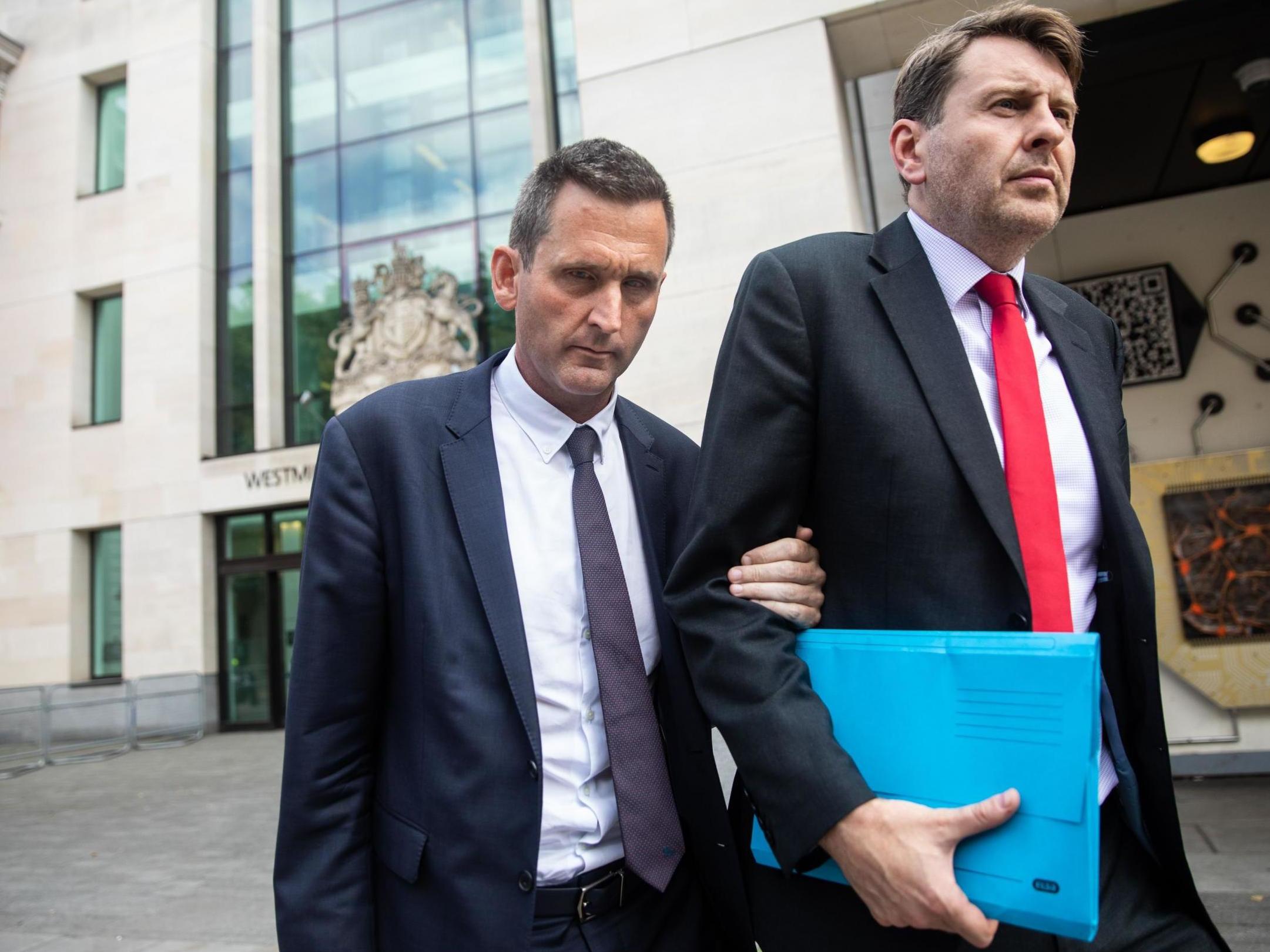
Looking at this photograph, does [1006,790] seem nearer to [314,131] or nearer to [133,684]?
[133,684]

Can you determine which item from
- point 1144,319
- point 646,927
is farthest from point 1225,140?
point 646,927

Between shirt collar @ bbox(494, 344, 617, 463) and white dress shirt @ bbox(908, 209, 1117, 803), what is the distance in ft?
2.49

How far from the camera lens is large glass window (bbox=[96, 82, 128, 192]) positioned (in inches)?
617

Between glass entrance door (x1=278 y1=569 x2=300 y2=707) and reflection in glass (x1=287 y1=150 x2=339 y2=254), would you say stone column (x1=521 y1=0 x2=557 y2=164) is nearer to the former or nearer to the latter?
reflection in glass (x1=287 y1=150 x2=339 y2=254)

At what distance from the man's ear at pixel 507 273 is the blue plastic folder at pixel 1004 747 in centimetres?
116

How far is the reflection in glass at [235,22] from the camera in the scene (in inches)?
610

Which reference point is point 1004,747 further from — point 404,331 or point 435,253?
point 435,253

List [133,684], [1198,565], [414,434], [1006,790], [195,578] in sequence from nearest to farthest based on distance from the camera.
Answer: [1006,790], [414,434], [1198,565], [133,684], [195,578]

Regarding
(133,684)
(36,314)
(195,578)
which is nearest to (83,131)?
(36,314)

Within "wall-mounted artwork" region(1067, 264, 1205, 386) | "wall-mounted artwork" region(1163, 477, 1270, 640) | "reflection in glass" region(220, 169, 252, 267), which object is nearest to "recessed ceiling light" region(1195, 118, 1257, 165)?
"wall-mounted artwork" region(1067, 264, 1205, 386)

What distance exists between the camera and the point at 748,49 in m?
5.73

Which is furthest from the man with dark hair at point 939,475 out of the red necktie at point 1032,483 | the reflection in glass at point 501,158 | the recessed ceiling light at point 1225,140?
the reflection in glass at point 501,158

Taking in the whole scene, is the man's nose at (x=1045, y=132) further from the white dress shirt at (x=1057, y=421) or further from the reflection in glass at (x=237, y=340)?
the reflection in glass at (x=237, y=340)

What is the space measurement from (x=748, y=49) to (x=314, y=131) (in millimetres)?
11848
